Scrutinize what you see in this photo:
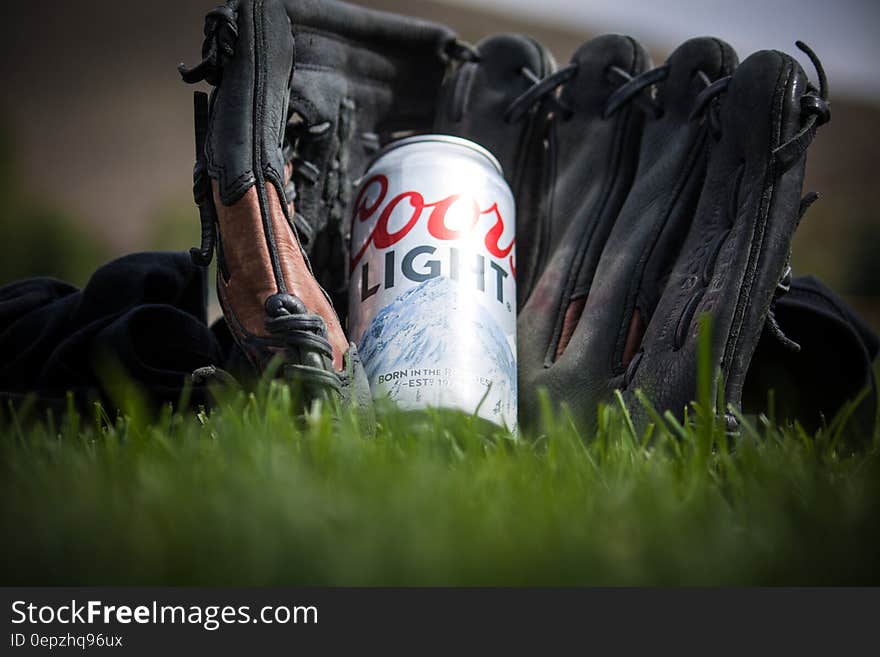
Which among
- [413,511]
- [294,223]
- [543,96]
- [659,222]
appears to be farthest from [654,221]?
[413,511]

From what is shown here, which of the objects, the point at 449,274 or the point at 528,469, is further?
the point at 449,274

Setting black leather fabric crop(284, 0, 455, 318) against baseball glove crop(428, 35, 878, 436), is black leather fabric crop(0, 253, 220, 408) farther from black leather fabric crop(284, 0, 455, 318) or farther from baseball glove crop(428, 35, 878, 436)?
baseball glove crop(428, 35, 878, 436)

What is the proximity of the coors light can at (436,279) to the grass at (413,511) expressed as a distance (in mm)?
185

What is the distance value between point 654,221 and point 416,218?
0.47 meters

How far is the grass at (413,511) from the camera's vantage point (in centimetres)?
72

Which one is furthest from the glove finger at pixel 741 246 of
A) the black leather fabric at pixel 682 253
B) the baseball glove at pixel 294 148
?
the baseball glove at pixel 294 148

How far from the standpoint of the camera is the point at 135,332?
5.28 ft

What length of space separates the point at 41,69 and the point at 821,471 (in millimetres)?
8311

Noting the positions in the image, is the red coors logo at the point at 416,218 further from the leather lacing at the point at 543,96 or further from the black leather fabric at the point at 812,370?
the black leather fabric at the point at 812,370

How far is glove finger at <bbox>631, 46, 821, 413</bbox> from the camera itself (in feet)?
4.41

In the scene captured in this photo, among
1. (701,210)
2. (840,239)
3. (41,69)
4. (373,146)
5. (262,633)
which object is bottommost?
(262,633)

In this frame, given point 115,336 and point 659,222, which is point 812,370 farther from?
point 115,336

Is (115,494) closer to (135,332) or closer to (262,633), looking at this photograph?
(262,633)

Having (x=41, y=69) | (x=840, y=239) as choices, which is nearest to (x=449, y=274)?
(x=41, y=69)
